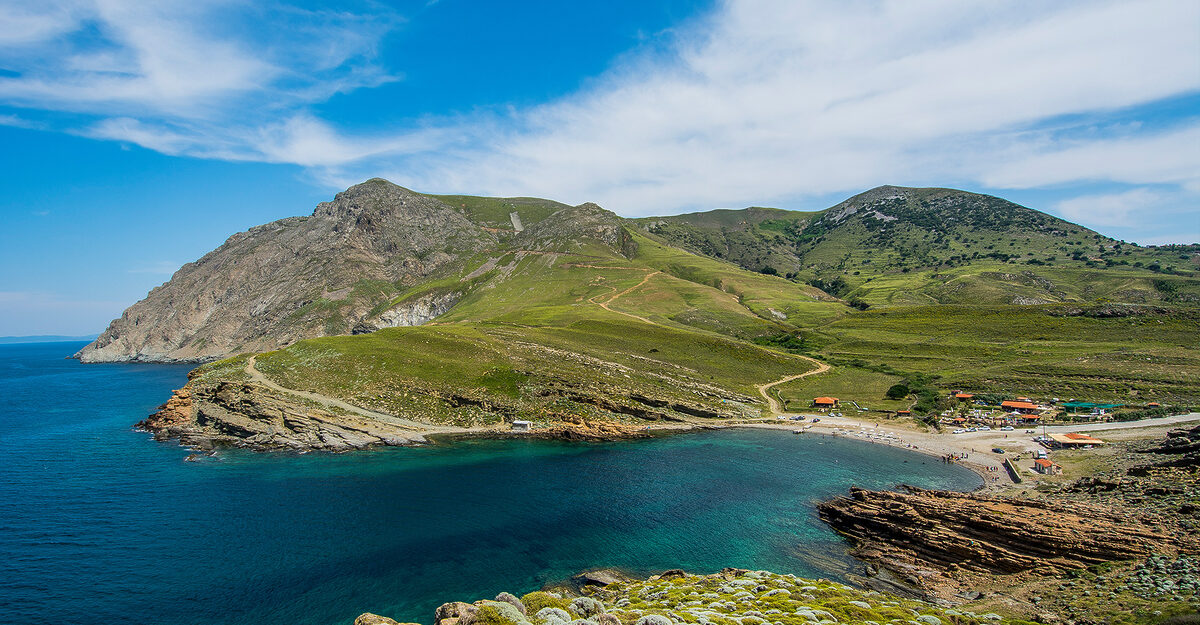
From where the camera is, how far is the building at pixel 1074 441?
60.6 metres

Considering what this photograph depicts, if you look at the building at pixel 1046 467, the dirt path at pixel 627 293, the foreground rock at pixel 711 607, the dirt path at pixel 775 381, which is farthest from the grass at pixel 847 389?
the foreground rock at pixel 711 607

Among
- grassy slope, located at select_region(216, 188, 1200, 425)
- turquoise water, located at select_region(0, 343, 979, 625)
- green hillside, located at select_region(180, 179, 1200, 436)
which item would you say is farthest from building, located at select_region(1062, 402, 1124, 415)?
turquoise water, located at select_region(0, 343, 979, 625)

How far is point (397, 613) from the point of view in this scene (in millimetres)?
30094

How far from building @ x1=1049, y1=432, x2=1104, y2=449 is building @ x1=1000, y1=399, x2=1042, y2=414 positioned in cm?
1479

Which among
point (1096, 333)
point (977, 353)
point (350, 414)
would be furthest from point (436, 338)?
point (1096, 333)

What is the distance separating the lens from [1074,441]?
6125 centimetres

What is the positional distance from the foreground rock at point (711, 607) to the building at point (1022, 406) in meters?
68.2

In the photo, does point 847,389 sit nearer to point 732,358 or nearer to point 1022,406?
point 732,358

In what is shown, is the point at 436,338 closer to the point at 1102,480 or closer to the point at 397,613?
the point at 397,613

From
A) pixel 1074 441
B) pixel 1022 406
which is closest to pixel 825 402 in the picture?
pixel 1022 406

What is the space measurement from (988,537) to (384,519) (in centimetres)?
4981

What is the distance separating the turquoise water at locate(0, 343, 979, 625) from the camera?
1293 inches

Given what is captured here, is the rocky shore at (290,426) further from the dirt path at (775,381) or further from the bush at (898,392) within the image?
the bush at (898,392)

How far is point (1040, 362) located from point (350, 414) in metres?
126
